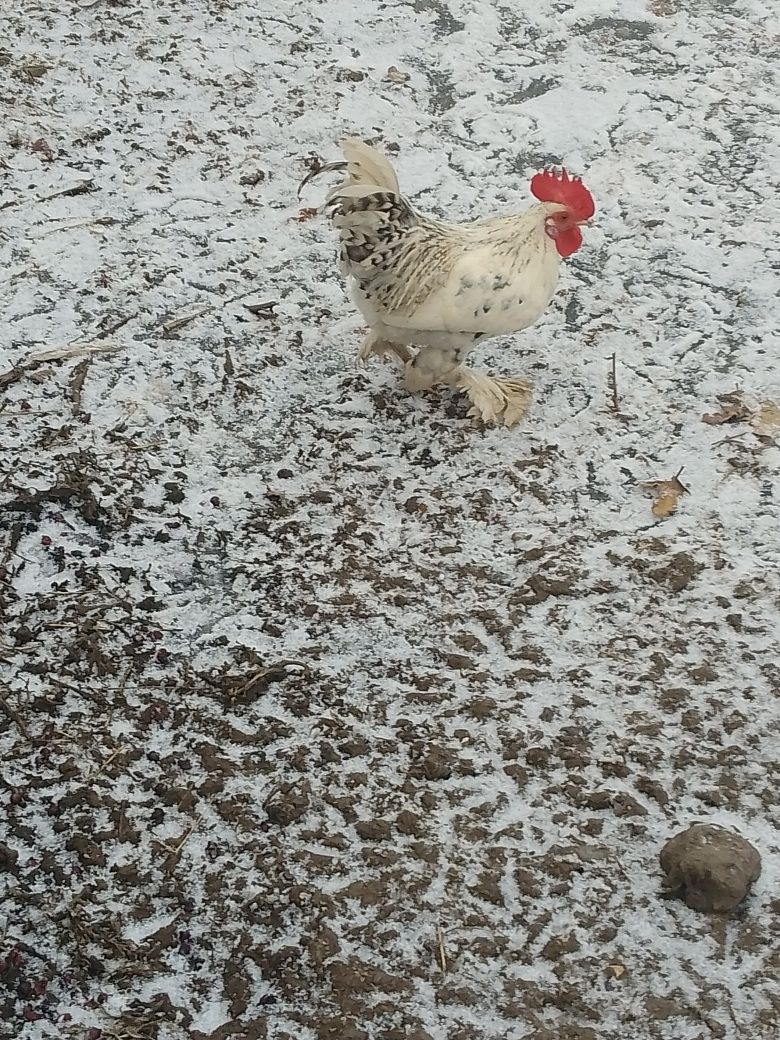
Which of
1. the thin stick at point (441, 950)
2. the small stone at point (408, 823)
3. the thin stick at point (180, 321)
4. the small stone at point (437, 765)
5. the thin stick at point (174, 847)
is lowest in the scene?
the thin stick at point (174, 847)

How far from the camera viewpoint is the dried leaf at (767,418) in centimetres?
332

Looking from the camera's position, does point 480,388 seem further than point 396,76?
No

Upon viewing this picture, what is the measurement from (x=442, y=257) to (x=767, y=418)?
1281mm

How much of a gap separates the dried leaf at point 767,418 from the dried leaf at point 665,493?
37 centimetres

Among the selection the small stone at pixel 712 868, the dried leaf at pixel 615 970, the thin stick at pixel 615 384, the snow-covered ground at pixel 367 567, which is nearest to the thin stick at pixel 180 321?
the snow-covered ground at pixel 367 567

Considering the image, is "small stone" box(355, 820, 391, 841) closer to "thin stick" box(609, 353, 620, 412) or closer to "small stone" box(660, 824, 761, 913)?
"small stone" box(660, 824, 761, 913)

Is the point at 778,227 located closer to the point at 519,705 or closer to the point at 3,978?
the point at 519,705

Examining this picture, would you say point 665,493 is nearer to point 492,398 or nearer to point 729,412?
point 729,412

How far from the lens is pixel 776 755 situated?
2.55m

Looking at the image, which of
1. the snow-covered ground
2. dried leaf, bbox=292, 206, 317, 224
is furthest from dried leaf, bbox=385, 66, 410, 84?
dried leaf, bbox=292, 206, 317, 224

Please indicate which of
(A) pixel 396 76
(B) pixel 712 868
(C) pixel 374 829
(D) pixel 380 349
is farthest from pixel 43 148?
(B) pixel 712 868

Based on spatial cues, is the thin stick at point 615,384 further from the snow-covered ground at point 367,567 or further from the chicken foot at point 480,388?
the chicken foot at point 480,388

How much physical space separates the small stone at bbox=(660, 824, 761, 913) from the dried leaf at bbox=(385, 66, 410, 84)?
146 inches

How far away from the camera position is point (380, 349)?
3.39 metres
